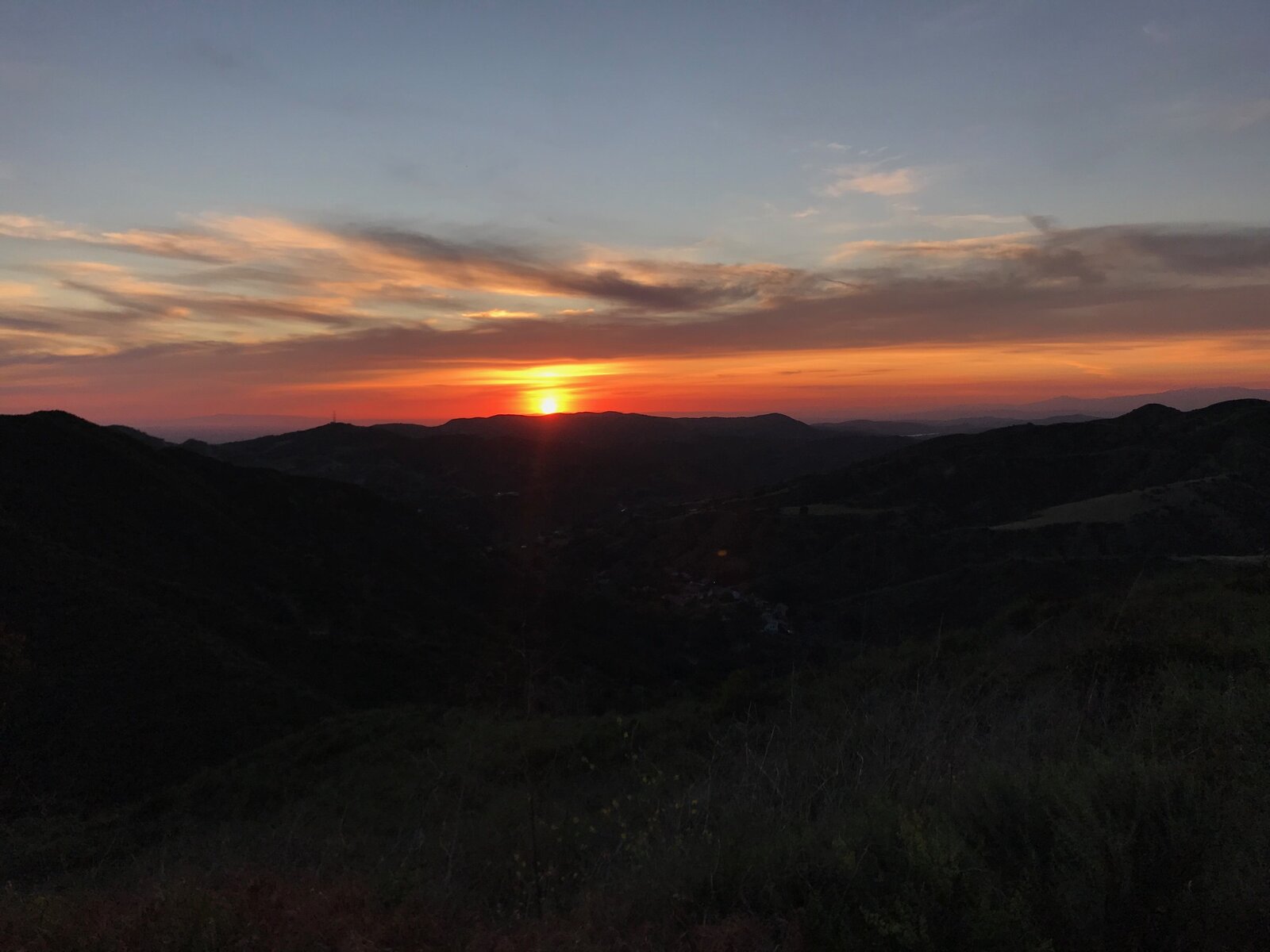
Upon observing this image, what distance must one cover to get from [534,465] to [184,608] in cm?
7556

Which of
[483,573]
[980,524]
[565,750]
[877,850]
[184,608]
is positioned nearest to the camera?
[877,850]

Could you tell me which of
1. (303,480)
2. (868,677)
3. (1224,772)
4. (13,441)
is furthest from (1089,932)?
(303,480)

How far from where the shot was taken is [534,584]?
40.6 metres

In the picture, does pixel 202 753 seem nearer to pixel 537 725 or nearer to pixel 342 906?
pixel 537 725

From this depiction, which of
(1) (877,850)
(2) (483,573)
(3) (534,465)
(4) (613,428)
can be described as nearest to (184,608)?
(2) (483,573)

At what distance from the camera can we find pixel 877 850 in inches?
137

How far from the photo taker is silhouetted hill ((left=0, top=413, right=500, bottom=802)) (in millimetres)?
15672

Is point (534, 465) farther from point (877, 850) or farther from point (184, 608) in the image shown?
point (877, 850)

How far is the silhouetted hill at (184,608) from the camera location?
15672 mm

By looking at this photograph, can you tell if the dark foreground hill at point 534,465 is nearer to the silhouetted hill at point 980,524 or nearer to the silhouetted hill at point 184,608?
the silhouetted hill at point 980,524

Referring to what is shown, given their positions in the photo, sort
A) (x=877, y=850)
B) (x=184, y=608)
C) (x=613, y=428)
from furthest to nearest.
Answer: (x=613, y=428) < (x=184, y=608) < (x=877, y=850)

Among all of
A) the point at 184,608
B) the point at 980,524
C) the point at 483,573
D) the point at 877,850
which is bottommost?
the point at 483,573

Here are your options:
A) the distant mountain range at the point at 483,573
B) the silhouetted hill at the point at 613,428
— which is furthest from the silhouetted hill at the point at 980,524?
the silhouetted hill at the point at 613,428

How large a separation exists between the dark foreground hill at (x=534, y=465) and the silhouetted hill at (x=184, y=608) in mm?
36354
